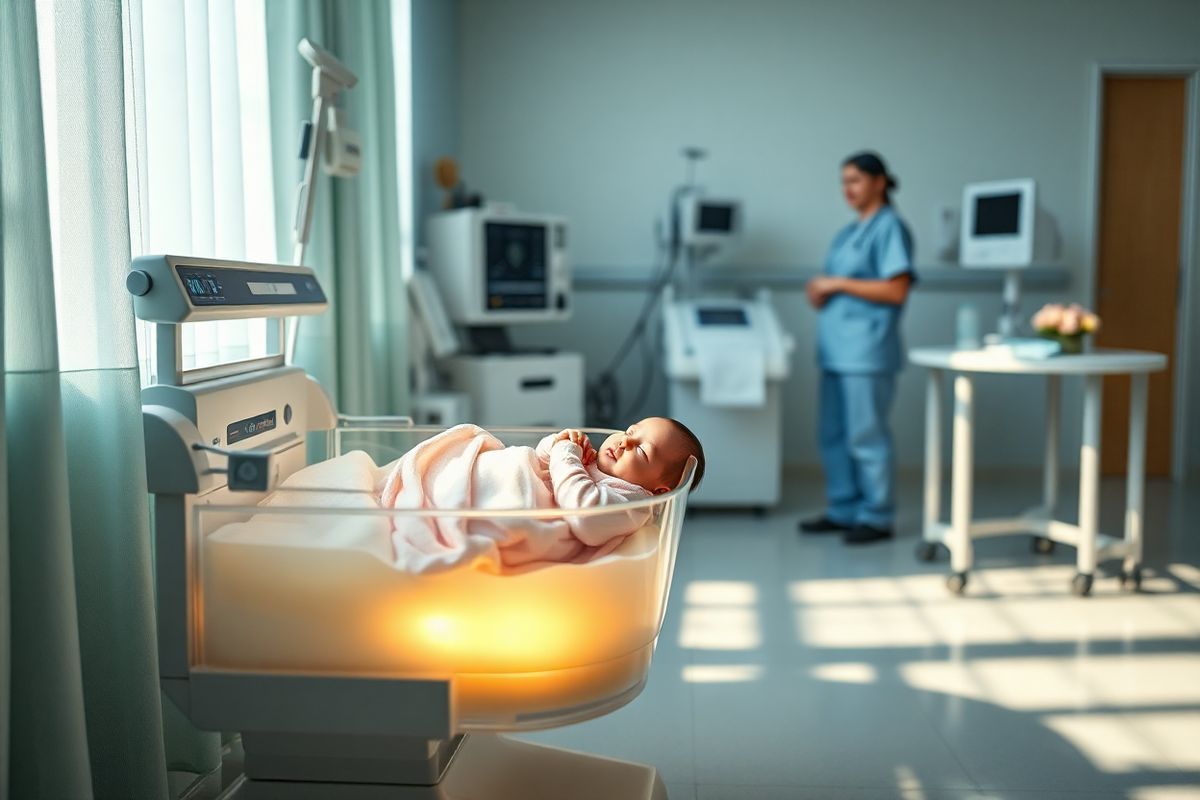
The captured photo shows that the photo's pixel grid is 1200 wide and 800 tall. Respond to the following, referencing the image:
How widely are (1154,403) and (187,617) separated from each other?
503 cm

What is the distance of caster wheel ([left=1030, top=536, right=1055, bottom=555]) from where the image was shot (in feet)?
12.3

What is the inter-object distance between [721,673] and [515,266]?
1972 mm

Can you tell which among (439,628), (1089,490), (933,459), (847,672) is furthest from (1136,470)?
(439,628)

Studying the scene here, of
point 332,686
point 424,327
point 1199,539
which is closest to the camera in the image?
point 332,686

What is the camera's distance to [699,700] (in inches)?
94.3

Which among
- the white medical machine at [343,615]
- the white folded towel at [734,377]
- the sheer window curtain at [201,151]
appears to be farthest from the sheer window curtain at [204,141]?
the white folded towel at [734,377]

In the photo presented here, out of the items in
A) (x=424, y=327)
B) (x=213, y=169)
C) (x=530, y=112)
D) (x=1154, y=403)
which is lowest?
(x=1154, y=403)

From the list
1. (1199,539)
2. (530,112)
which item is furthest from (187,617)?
(530,112)

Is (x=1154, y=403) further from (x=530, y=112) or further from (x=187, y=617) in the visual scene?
(x=187, y=617)

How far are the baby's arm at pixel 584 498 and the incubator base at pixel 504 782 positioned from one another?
37 centimetres

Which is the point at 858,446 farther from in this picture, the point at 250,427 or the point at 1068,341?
the point at 250,427

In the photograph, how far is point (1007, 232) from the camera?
162 inches

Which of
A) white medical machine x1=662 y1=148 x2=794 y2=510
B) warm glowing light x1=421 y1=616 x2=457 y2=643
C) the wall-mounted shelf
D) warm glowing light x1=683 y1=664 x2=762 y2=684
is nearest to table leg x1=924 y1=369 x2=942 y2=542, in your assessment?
white medical machine x1=662 y1=148 x2=794 y2=510

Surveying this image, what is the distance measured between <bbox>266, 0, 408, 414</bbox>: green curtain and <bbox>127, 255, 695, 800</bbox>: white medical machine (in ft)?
4.04
